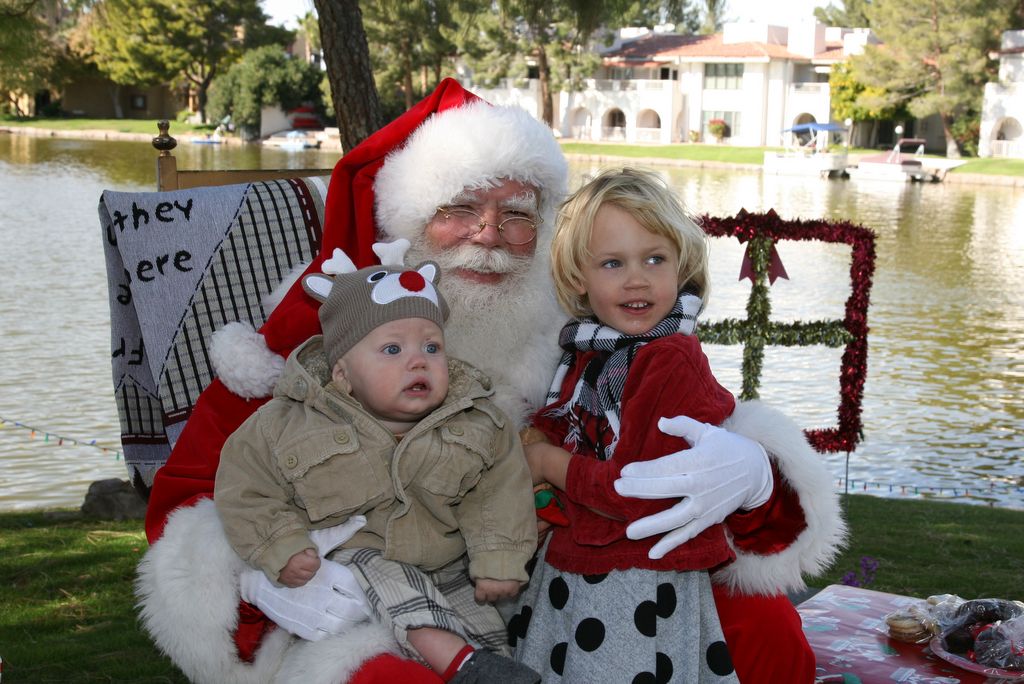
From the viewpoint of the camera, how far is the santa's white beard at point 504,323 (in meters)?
2.78

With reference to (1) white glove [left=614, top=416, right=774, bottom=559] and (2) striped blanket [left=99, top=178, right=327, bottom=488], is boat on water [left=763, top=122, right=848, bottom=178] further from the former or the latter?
(1) white glove [left=614, top=416, right=774, bottom=559]

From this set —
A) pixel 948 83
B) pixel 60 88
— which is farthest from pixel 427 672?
pixel 60 88

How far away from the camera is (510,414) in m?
2.75

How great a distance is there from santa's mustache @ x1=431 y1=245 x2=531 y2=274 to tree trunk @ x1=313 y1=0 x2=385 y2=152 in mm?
3287

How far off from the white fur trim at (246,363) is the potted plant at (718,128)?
46.0 meters

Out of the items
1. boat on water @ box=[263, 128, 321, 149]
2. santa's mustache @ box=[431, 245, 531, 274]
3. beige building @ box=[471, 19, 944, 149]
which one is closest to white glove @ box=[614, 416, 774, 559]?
santa's mustache @ box=[431, 245, 531, 274]

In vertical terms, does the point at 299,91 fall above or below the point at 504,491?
above

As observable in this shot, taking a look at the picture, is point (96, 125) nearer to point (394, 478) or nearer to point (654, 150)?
point (654, 150)

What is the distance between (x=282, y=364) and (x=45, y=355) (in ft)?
26.9

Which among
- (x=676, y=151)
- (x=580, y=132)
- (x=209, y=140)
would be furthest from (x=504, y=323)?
(x=580, y=132)

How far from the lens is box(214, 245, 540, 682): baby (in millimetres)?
2174

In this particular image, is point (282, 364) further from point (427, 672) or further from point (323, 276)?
point (427, 672)

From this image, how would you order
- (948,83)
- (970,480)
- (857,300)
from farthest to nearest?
(948,83)
(970,480)
(857,300)

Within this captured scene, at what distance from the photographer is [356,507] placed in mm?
2230
